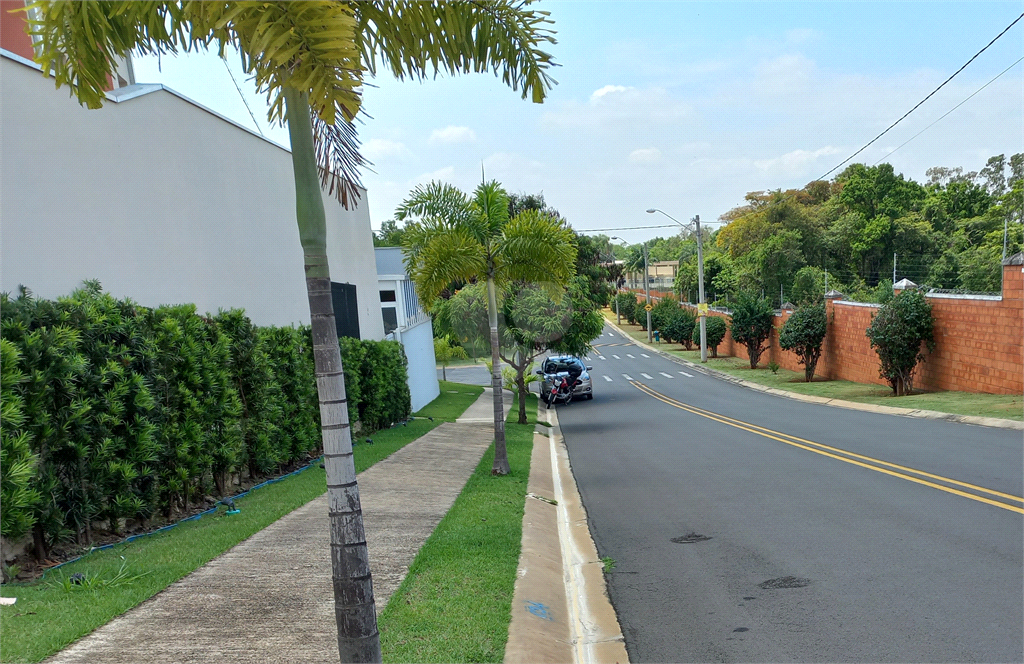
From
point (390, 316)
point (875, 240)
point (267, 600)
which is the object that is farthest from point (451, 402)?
point (875, 240)

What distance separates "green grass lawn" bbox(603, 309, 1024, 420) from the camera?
1786cm

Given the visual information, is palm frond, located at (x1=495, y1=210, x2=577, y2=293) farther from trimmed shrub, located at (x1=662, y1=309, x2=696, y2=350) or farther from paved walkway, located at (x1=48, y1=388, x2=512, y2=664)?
trimmed shrub, located at (x1=662, y1=309, x2=696, y2=350)

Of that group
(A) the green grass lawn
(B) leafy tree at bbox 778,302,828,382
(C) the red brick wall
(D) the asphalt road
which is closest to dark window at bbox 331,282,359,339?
(D) the asphalt road

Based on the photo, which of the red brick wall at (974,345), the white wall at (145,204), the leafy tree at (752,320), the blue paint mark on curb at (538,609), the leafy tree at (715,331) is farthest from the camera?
the leafy tree at (715,331)

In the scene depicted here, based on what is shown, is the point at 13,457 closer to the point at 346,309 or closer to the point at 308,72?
the point at 308,72

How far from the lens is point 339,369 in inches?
159

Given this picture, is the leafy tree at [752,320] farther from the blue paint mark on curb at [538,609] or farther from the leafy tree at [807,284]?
the blue paint mark on curb at [538,609]

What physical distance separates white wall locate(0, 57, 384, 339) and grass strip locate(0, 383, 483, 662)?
2.48m

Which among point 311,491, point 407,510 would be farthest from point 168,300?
point 407,510

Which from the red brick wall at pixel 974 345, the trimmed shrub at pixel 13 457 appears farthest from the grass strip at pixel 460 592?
the red brick wall at pixel 974 345

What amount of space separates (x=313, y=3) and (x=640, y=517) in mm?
7602

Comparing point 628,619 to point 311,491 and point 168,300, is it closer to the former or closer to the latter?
point 311,491

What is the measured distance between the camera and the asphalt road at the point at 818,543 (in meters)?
5.18

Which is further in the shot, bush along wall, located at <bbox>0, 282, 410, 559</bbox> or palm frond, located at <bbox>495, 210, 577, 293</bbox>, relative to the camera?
palm frond, located at <bbox>495, 210, 577, 293</bbox>
